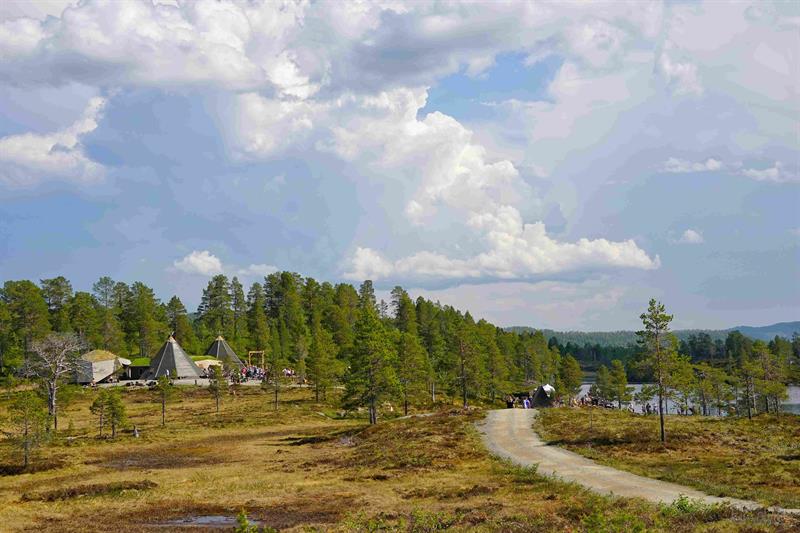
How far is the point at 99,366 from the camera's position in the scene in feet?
382

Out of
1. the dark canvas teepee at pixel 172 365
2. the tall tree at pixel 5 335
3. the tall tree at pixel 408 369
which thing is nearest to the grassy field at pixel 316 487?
the tall tree at pixel 408 369

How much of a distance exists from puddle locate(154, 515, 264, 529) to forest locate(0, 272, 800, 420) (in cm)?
3162

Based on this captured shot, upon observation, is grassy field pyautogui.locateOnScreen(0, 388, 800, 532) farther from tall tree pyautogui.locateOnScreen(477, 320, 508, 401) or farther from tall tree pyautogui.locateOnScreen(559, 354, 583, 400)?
tall tree pyautogui.locateOnScreen(559, 354, 583, 400)

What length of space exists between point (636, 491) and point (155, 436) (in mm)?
47696

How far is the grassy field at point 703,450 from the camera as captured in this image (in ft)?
103

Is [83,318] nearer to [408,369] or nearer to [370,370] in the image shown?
[408,369]

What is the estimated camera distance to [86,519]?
2984 centimetres

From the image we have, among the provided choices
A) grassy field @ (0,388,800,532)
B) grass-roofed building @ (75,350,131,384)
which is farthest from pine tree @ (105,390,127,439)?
grass-roofed building @ (75,350,131,384)

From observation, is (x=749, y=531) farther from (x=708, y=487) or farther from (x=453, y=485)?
(x=453, y=485)

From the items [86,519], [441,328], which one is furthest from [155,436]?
[441,328]

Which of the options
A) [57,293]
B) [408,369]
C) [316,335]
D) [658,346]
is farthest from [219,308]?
[658,346]

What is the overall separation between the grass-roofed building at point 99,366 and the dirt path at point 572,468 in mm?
79746

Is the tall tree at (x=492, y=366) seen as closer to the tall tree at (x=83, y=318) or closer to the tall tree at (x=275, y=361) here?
the tall tree at (x=275, y=361)

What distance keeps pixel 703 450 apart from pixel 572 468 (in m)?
12.7
